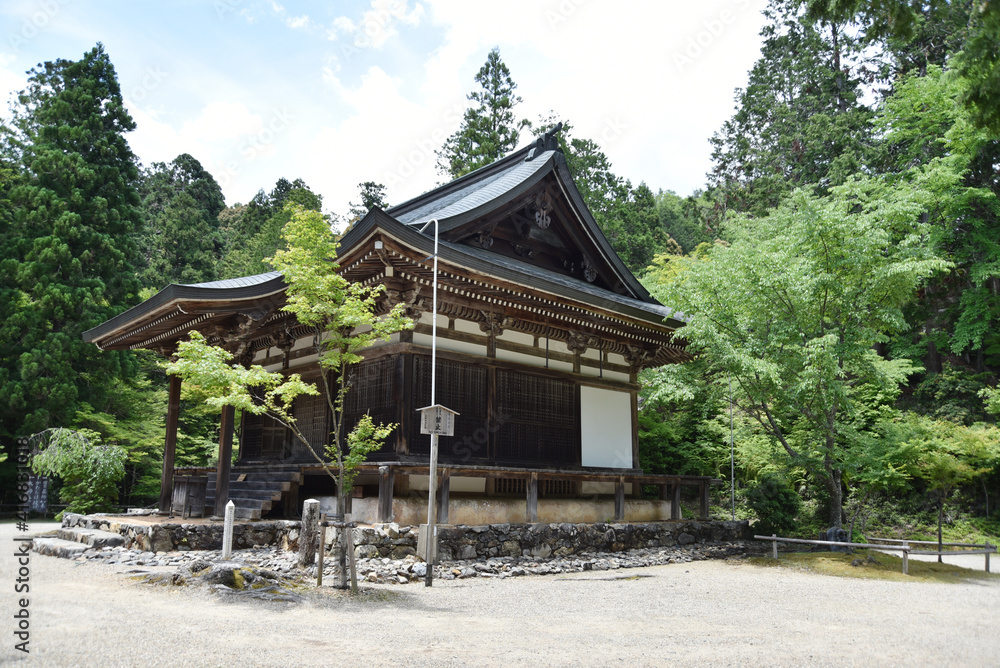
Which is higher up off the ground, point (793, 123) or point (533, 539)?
point (793, 123)

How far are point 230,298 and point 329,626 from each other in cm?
741

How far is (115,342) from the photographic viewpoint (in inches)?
598

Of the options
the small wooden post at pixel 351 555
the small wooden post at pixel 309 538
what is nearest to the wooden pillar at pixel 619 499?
the small wooden post at pixel 309 538

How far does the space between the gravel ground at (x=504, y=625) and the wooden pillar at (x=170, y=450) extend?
15.4 ft

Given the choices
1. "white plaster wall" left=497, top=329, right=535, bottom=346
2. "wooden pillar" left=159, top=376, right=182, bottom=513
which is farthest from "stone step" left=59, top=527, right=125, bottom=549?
"white plaster wall" left=497, top=329, right=535, bottom=346

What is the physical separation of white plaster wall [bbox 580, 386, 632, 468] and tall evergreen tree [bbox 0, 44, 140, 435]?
17.6m

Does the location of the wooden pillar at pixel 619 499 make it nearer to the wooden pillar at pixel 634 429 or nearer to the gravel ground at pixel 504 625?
the wooden pillar at pixel 634 429

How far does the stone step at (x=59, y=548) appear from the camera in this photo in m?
10.5

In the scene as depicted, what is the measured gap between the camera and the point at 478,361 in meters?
12.8

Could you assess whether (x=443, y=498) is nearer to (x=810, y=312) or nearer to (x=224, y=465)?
(x=224, y=465)

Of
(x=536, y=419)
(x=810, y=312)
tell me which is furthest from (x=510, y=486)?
(x=810, y=312)

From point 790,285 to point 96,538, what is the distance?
1325 centimetres

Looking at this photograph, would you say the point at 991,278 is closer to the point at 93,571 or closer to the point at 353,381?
the point at 353,381

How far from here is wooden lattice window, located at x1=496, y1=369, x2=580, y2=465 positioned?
13156 mm
